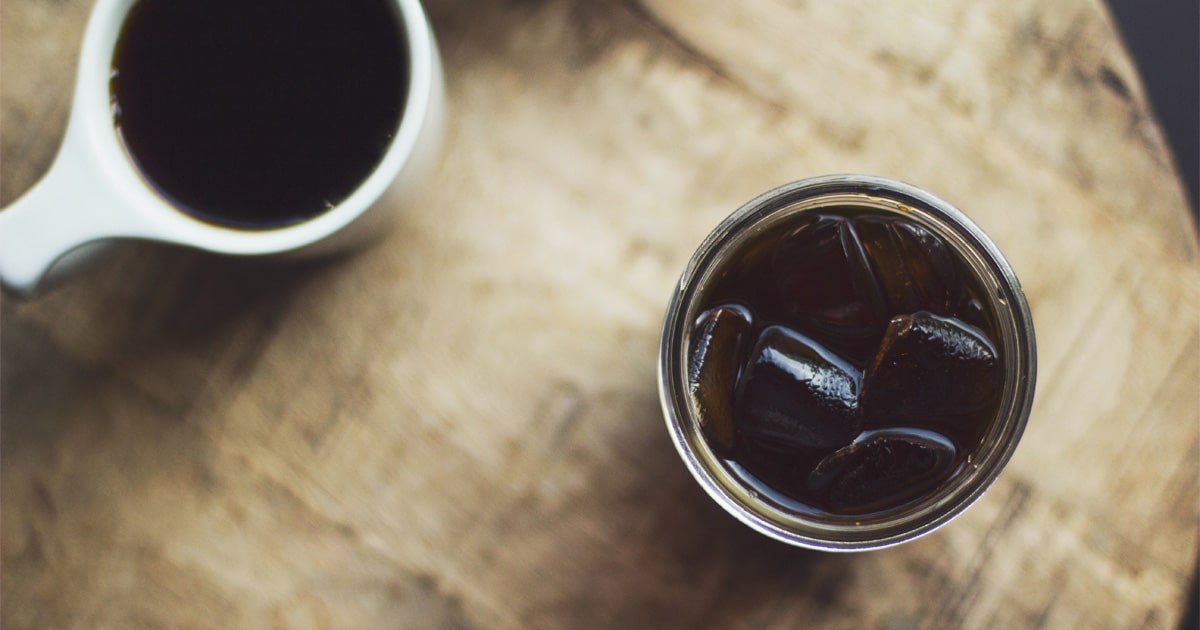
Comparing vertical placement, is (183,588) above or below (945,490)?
below

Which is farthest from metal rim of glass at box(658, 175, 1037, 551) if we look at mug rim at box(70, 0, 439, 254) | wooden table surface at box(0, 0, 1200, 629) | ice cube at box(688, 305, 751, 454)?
mug rim at box(70, 0, 439, 254)

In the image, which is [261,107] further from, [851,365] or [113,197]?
[851,365]

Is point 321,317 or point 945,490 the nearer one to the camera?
point 945,490

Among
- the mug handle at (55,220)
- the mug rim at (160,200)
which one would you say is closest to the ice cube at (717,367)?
the mug rim at (160,200)

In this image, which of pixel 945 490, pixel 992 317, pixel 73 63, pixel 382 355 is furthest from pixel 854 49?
pixel 73 63

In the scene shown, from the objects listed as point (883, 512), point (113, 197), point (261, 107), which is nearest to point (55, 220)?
point (113, 197)

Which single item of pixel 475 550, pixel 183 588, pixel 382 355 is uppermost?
pixel 382 355

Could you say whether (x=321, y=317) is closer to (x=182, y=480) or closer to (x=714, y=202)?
(x=182, y=480)
